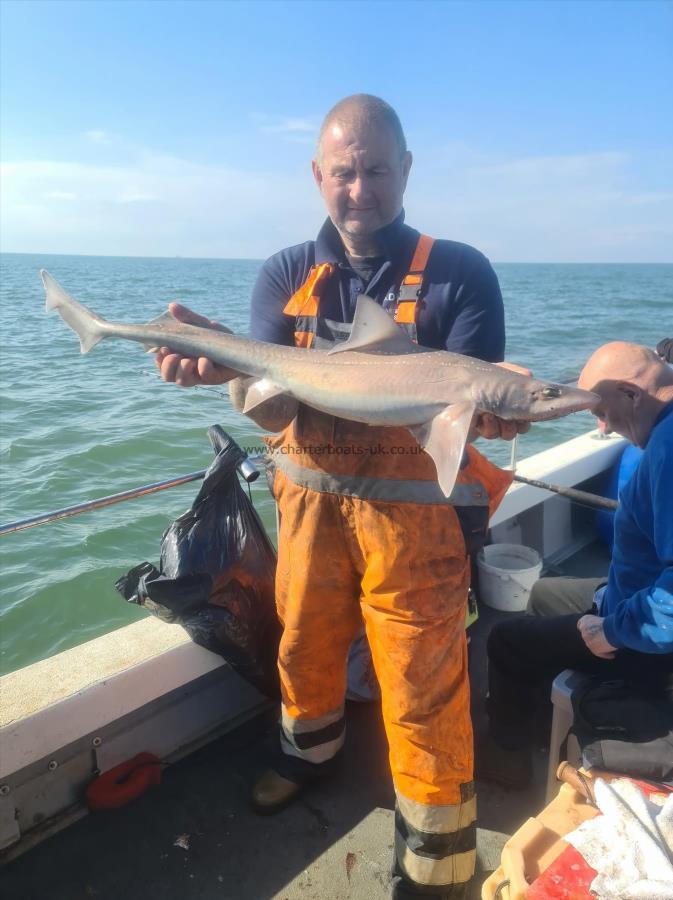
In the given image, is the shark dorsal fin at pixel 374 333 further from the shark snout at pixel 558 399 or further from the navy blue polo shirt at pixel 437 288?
the shark snout at pixel 558 399

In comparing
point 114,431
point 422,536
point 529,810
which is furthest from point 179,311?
point 114,431

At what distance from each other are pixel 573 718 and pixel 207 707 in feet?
6.19

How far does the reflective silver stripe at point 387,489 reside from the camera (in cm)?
263

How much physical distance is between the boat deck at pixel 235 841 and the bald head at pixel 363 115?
2976 millimetres

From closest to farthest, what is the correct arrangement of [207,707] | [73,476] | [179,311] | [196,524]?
[179,311] < [196,524] < [207,707] < [73,476]

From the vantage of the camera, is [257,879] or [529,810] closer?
[257,879]

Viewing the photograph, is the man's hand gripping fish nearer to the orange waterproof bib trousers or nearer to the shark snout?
the shark snout

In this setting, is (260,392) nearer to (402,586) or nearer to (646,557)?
(402,586)

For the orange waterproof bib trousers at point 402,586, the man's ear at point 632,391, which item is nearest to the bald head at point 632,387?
the man's ear at point 632,391

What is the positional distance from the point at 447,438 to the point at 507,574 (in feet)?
8.41

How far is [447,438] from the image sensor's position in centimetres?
244

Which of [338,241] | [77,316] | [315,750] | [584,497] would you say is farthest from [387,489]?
[584,497]

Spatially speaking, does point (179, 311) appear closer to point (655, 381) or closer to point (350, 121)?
point (350, 121)

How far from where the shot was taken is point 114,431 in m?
11.9
